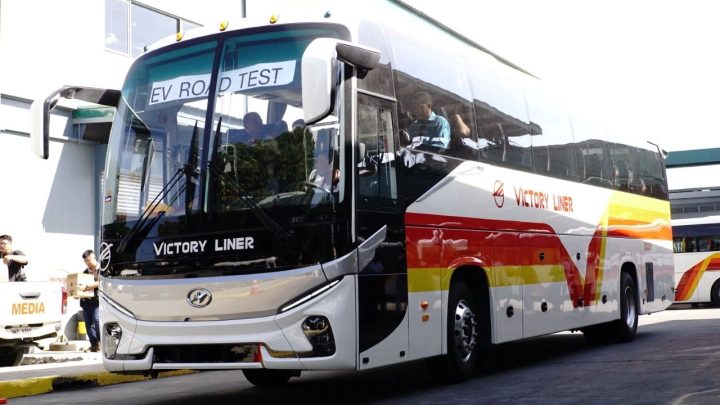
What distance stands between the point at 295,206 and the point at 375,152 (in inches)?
37.3

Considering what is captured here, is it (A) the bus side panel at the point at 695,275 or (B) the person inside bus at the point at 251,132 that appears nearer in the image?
(B) the person inside bus at the point at 251,132

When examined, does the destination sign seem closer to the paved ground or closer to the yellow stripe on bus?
the yellow stripe on bus

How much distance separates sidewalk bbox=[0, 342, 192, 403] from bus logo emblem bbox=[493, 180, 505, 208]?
16.2 feet

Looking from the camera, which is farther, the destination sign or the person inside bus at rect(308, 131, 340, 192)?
the destination sign

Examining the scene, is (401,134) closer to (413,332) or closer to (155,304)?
(413,332)

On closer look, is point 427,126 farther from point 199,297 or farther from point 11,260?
point 11,260

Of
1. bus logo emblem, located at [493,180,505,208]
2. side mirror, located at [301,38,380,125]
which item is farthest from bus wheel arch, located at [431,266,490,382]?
side mirror, located at [301,38,380,125]

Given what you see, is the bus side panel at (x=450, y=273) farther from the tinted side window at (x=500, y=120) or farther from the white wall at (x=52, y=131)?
the white wall at (x=52, y=131)

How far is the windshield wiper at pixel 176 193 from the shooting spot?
8.32 m

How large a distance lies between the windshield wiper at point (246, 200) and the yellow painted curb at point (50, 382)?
13.7ft

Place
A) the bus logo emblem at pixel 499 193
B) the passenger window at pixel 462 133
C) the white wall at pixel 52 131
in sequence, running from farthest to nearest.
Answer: the white wall at pixel 52 131 < the bus logo emblem at pixel 499 193 < the passenger window at pixel 462 133

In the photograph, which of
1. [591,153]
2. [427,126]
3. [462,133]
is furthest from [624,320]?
[427,126]

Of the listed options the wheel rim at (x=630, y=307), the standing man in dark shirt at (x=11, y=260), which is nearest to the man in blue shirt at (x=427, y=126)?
the wheel rim at (x=630, y=307)

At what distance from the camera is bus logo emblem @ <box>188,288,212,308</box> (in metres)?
8.18
